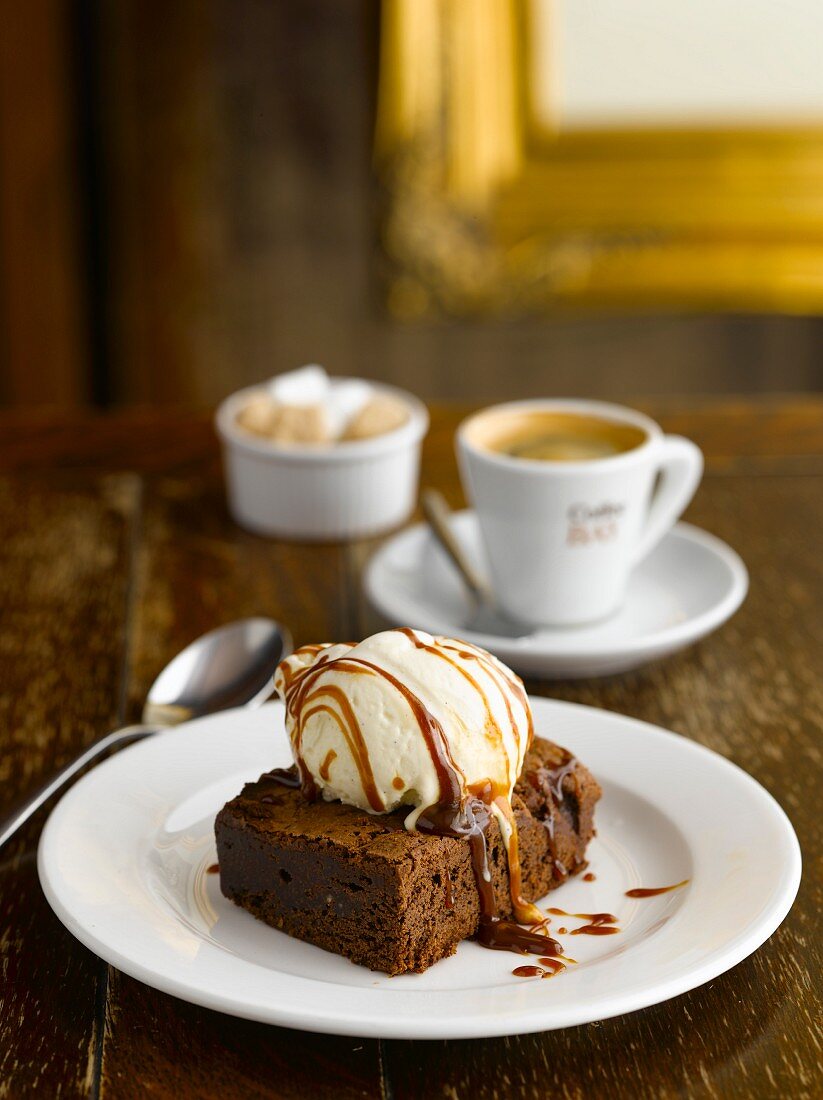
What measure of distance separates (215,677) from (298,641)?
0.11 m

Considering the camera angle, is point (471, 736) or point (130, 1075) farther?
point (471, 736)

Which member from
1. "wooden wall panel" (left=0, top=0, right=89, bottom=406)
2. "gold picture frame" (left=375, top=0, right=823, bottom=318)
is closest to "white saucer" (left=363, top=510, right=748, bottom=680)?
"gold picture frame" (left=375, top=0, right=823, bottom=318)

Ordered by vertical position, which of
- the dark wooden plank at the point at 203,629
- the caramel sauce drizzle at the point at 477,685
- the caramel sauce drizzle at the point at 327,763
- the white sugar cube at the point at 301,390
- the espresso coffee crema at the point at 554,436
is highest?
the caramel sauce drizzle at the point at 477,685

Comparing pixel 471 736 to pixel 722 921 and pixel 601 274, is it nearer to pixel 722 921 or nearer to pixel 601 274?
pixel 722 921

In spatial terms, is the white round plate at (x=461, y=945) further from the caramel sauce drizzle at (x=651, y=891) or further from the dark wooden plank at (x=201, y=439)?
the dark wooden plank at (x=201, y=439)

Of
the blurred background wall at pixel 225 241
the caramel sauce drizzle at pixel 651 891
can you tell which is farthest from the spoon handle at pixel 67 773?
the blurred background wall at pixel 225 241

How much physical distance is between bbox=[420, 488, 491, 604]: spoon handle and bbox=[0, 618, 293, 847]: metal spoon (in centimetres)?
18

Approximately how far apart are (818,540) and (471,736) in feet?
2.43

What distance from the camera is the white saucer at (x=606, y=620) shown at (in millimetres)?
1018

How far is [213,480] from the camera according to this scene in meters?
1.53

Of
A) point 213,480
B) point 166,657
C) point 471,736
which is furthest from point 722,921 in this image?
point 213,480

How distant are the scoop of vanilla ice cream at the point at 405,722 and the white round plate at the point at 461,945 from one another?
82 mm

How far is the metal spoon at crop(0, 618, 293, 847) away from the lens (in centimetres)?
96

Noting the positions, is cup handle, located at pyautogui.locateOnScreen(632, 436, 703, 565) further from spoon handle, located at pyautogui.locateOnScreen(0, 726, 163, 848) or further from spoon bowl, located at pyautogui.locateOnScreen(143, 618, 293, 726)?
spoon handle, located at pyautogui.locateOnScreen(0, 726, 163, 848)
